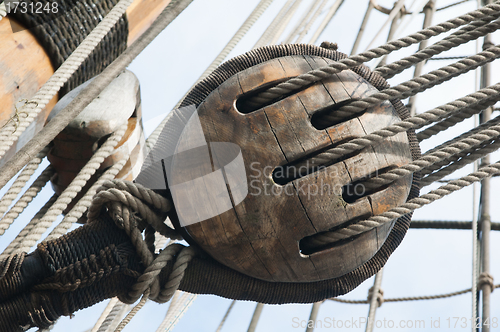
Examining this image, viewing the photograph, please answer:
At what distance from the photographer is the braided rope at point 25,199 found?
163cm

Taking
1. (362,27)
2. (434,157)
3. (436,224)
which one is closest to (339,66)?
(434,157)

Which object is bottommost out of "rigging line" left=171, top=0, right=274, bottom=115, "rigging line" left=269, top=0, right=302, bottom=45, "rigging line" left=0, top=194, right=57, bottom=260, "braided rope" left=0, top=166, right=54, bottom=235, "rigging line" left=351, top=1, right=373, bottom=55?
"rigging line" left=0, top=194, right=57, bottom=260

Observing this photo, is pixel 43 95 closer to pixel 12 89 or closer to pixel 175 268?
pixel 12 89

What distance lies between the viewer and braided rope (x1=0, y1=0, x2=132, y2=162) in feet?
4.45

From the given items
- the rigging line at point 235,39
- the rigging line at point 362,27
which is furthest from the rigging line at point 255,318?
the rigging line at point 362,27

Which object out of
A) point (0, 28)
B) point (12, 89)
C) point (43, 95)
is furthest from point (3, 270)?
point (0, 28)

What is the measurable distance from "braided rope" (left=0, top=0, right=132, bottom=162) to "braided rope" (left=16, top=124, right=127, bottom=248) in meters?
0.28

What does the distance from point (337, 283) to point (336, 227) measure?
20cm

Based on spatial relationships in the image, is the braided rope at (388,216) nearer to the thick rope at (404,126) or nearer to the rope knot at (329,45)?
the thick rope at (404,126)

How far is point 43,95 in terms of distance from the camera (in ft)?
4.65

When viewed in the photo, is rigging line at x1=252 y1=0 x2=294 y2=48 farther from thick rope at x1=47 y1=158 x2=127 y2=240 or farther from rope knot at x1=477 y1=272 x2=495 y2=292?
rope knot at x1=477 y1=272 x2=495 y2=292

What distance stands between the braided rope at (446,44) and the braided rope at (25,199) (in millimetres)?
1244

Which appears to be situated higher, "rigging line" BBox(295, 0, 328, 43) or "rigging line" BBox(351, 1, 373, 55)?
"rigging line" BBox(351, 1, 373, 55)

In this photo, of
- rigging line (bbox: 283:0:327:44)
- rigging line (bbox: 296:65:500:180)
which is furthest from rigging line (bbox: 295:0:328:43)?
rigging line (bbox: 296:65:500:180)
